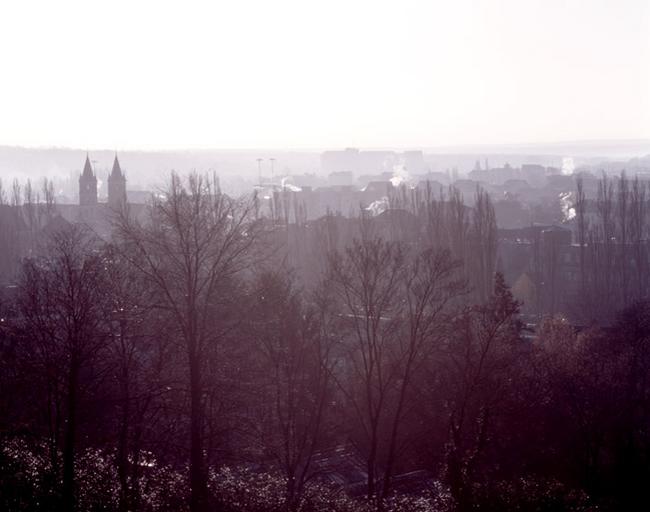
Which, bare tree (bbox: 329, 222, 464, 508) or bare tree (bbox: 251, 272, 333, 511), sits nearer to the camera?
bare tree (bbox: 251, 272, 333, 511)

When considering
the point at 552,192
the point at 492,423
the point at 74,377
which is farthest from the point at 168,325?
the point at 552,192

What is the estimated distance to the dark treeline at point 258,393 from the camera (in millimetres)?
9852

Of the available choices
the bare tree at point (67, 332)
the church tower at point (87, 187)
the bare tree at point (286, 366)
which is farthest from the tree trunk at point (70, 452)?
the church tower at point (87, 187)

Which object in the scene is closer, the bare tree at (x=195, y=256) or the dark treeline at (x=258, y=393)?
the bare tree at (x=195, y=256)

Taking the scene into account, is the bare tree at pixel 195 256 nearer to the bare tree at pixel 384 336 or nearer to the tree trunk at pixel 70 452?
the tree trunk at pixel 70 452

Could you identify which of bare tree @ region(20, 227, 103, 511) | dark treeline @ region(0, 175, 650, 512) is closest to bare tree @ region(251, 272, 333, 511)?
dark treeline @ region(0, 175, 650, 512)

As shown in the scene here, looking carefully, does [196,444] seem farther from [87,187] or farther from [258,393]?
[87,187]

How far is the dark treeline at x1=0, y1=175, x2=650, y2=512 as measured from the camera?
9852 millimetres

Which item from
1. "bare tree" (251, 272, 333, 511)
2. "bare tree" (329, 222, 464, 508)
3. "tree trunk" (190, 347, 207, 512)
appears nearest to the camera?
"tree trunk" (190, 347, 207, 512)

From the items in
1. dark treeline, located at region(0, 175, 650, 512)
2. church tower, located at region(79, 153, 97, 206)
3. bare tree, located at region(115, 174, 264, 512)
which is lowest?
dark treeline, located at region(0, 175, 650, 512)

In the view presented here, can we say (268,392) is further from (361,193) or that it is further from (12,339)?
(361,193)

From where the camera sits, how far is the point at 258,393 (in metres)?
11.7

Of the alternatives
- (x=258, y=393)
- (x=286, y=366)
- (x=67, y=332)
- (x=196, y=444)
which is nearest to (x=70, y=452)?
(x=196, y=444)

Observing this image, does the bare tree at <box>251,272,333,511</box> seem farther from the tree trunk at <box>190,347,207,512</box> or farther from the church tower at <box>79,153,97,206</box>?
the church tower at <box>79,153,97,206</box>
